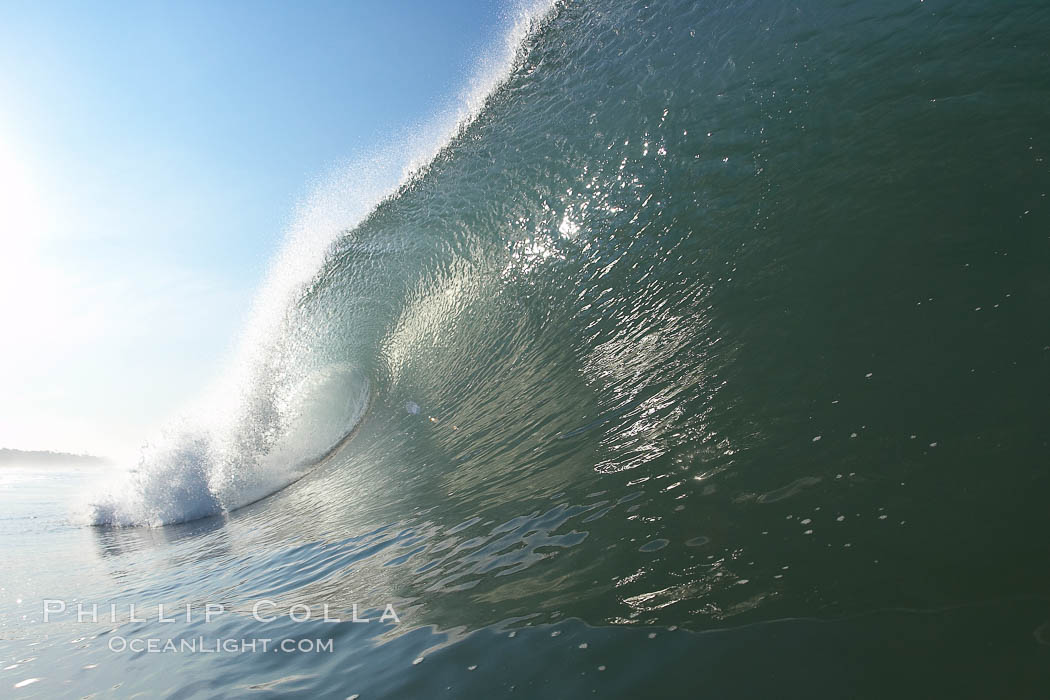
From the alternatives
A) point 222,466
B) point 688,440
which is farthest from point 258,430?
point 688,440

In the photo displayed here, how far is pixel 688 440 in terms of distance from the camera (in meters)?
3.40

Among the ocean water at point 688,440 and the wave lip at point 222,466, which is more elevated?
the wave lip at point 222,466

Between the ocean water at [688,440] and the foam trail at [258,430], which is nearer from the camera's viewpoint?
the ocean water at [688,440]

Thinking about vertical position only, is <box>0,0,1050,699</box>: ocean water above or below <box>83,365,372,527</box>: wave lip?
below

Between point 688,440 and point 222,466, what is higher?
point 222,466

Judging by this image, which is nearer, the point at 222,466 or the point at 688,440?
the point at 688,440

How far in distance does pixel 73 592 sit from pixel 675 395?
6.36 metres

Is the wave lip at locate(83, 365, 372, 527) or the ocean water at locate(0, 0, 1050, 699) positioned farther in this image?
the wave lip at locate(83, 365, 372, 527)

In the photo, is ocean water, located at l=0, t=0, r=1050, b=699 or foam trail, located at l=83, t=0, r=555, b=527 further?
foam trail, located at l=83, t=0, r=555, b=527

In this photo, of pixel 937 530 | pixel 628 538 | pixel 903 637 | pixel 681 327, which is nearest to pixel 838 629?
pixel 903 637

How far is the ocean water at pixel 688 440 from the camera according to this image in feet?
6.44

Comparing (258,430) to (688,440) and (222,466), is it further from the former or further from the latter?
(688,440)

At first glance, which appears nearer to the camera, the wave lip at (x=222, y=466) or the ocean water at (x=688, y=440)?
the ocean water at (x=688, y=440)

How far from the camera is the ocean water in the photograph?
6.44 ft
